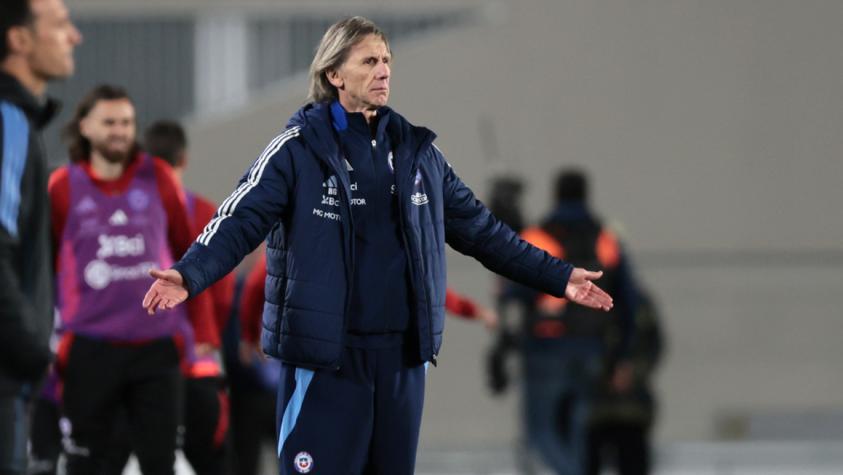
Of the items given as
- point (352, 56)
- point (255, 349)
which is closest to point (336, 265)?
point (352, 56)

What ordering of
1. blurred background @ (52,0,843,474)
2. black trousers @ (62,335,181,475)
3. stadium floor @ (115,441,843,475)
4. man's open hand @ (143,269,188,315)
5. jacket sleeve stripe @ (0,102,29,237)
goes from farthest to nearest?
blurred background @ (52,0,843,474)
stadium floor @ (115,441,843,475)
black trousers @ (62,335,181,475)
man's open hand @ (143,269,188,315)
jacket sleeve stripe @ (0,102,29,237)

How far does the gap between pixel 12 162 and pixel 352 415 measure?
4.64 feet

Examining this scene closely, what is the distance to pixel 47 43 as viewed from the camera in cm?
436

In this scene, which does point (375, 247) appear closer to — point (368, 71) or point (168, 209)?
point (368, 71)

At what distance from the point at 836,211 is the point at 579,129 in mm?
2655

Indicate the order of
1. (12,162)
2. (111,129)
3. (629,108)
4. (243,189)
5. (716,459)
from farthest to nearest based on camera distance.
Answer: (629,108)
(716,459)
(111,129)
(243,189)
(12,162)

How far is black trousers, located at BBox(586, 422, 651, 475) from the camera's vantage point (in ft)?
31.2

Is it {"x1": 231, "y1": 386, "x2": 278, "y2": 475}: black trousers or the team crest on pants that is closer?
the team crest on pants

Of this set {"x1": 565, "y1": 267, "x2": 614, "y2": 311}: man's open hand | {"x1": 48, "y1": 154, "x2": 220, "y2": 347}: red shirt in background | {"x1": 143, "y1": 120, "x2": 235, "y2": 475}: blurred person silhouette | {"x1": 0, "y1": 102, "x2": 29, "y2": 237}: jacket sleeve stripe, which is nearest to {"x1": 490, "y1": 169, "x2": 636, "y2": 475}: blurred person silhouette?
{"x1": 143, "y1": 120, "x2": 235, "y2": 475}: blurred person silhouette

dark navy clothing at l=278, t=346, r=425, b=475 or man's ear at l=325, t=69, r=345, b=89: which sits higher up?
man's ear at l=325, t=69, r=345, b=89

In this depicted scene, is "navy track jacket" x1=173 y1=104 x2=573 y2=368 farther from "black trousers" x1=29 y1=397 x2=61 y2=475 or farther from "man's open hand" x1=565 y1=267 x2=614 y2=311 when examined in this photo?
"black trousers" x1=29 y1=397 x2=61 y2=475

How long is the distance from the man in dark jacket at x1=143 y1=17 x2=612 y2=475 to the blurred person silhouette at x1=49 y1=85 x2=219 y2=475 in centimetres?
179

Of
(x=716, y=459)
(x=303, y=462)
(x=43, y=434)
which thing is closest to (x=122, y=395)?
(x=43, y=434)

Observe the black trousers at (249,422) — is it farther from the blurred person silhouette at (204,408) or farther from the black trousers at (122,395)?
the black trousers at (122,395)
